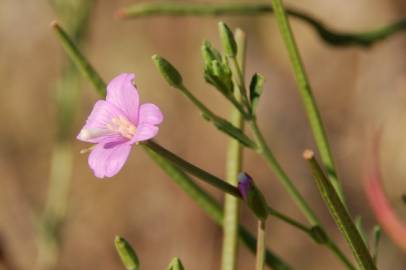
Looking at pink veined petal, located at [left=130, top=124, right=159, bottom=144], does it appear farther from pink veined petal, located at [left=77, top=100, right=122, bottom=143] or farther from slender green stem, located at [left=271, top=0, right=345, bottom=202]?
slender green stem, located at [left=271, top=0, right=345, bottom=202]

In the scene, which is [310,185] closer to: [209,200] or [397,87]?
[397,87]

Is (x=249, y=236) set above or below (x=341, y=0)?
below

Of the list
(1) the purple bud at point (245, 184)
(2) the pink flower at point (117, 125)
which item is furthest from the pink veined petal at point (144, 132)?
(1) the purple bud at point (245, 184)

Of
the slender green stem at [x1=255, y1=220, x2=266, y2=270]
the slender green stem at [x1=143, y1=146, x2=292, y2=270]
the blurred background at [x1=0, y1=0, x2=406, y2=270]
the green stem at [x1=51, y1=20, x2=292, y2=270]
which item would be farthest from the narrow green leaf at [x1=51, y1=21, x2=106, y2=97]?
the blurred background at [x1=0, y1=0, x2=406, y2=270]

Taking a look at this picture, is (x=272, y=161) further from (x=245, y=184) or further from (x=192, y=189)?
(x=192, y=189)

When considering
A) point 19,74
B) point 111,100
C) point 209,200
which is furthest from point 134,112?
point 19,74

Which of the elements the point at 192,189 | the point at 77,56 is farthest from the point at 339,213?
the point at 77,56
